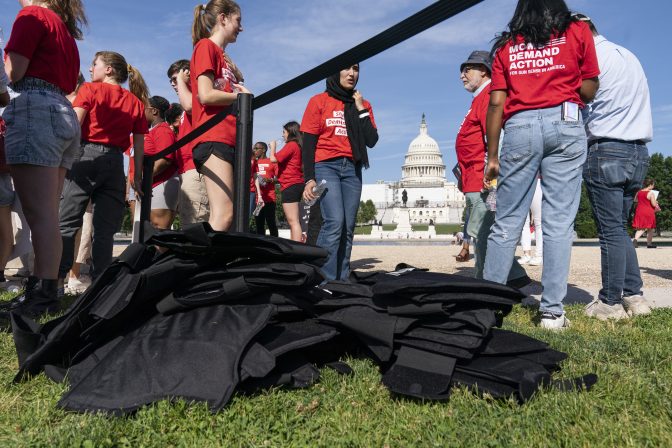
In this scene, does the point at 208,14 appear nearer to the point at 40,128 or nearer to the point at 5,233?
the point at 40,128

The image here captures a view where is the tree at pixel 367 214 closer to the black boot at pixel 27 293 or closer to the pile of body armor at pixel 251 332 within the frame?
the black boot at pixel 27 293

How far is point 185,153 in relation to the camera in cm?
517

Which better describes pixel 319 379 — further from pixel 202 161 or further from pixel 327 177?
pixel 327 177

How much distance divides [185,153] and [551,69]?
3238 millimetres

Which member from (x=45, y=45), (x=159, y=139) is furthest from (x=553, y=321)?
(x=159, y=139)

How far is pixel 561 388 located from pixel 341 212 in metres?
3.06

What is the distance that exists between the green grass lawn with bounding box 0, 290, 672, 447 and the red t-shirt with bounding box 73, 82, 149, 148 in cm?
287

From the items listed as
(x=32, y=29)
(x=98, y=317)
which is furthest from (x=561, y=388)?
(x=32, y=29)

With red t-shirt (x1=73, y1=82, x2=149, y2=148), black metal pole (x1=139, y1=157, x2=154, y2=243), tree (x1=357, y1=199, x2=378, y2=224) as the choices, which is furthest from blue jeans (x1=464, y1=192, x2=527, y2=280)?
tree (x1=357, y1=199, x2=378, y2=224)

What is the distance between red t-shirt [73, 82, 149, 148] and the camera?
457 cm

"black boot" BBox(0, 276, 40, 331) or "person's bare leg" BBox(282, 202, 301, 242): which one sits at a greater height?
"person's bare leg" BBox(282, 202, 301, 242)

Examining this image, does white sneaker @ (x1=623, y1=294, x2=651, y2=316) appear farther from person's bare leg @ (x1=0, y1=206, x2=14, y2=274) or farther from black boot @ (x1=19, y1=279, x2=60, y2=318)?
person's bare leg @ (x1=0, y1=206, x2=14, y2=274)

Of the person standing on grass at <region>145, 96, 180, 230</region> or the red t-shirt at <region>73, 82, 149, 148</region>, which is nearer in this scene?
the red t-shirt at <region>73, 82, 149, 148</region>

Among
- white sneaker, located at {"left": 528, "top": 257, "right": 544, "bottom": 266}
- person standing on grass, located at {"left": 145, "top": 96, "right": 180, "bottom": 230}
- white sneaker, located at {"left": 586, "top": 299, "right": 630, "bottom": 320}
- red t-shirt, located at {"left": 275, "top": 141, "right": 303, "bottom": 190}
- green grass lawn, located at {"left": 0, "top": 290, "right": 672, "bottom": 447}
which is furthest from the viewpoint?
white sneaker, located at {"left": 528, "top": 257, "right": 544, "bottom": 266}
